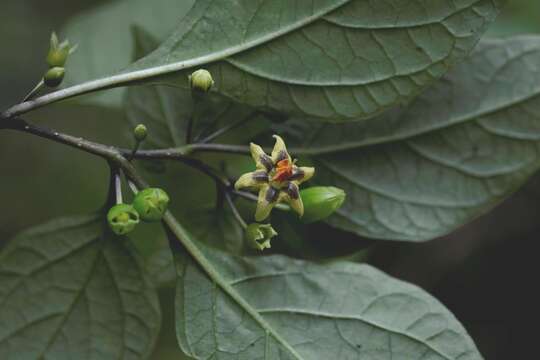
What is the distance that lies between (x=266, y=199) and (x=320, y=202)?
90 mm

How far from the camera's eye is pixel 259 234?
1.03 m

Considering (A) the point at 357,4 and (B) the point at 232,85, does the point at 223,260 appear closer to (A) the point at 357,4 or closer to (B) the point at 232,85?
(B) the point at 232,85

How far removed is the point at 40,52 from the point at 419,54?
4.35 feet

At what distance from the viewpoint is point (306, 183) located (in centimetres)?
120

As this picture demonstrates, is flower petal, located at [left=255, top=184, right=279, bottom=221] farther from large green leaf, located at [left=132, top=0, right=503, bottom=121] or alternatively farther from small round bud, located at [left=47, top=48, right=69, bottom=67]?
small round bud, located at [left=47, top=48, right=69, bottom=67]

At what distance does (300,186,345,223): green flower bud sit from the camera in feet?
3.47

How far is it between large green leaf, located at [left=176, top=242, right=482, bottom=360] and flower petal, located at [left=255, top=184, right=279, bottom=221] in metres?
0.13

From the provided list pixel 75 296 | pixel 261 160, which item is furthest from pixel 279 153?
pixel 75 296

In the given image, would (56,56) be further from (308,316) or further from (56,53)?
(308,316)

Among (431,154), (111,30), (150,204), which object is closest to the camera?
(150,204)

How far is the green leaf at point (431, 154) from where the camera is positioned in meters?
1.22

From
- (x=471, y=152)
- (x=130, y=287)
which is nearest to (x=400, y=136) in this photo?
(x=471, y=152)

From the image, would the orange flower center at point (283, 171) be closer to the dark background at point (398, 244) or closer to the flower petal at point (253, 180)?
the flower petal at point (253, 180)

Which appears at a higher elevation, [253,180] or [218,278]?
[253,180]
